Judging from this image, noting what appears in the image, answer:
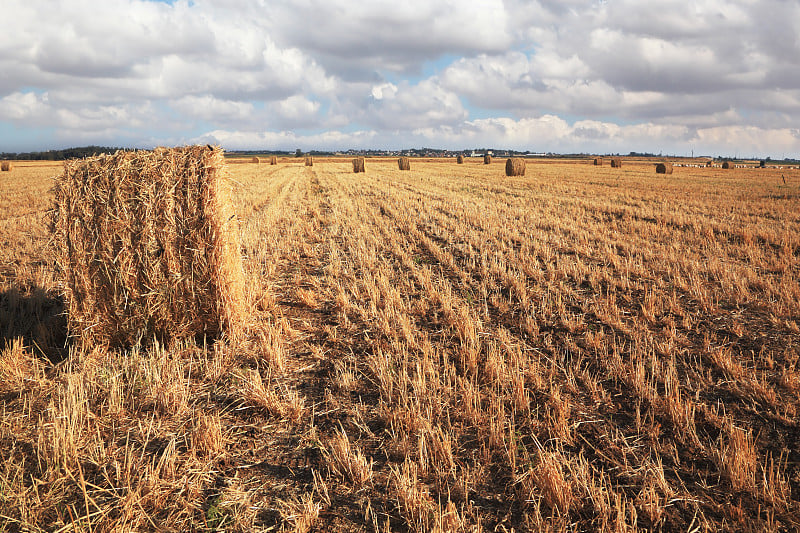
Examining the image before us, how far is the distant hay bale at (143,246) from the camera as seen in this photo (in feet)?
16.6

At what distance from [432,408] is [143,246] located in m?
3.72

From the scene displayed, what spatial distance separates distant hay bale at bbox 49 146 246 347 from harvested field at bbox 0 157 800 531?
12.4 inches

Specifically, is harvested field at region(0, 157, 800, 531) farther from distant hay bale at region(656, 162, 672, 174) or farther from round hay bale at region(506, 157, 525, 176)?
distant hay bale at region(656, 162, 672, 174)

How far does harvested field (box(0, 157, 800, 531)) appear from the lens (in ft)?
9.68

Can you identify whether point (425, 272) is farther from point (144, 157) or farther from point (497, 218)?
point (497, 218)

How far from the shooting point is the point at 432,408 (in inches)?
159

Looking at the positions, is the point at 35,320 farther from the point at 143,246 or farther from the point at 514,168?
the point at 514,168

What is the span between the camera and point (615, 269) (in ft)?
28.2

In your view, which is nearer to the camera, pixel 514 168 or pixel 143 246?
pixel 143 246

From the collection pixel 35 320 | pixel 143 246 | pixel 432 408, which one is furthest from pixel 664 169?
pixel 35 320

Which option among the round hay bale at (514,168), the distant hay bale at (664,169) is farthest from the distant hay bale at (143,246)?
the distant hay bale at (664,169)

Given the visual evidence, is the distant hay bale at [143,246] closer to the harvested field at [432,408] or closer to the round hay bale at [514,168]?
the harvested field at [432,408]

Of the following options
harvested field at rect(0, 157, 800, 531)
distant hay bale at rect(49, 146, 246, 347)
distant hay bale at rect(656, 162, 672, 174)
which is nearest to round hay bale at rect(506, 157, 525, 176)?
distant hay bale at rect(656, 162, 672, 174)

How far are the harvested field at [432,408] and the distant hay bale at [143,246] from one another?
315 mm
